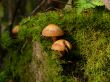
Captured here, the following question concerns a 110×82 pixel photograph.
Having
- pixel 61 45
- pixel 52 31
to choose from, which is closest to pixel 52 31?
pixel 52 31

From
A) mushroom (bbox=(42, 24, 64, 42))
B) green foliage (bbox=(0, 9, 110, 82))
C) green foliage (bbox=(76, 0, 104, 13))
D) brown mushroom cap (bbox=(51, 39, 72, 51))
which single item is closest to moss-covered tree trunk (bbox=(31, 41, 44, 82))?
green foliage (bbox=(0, 9, 110, 82))

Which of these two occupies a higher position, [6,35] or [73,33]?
[73,33]

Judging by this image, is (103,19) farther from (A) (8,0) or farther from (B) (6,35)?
(A) (8,0)

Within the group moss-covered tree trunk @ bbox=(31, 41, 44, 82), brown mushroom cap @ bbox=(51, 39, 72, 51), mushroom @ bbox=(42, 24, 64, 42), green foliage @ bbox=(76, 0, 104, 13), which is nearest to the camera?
brown mushroom cap @ bbox=(51, 39, 72, 51)

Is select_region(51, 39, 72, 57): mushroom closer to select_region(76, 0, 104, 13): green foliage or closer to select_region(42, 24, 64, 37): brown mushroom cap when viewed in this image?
select_region(42, 24, 64, 37): brown mushroom cap

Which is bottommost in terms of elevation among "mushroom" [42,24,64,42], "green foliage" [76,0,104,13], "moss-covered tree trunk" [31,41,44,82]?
"moss-covered tree trunk" [31,41,44,82]

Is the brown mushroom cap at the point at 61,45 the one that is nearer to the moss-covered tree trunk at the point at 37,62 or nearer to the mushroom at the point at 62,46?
the mushroom at the point at 62,46

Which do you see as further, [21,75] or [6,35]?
[6,35]

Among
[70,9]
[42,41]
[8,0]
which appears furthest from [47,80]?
[8,0]
